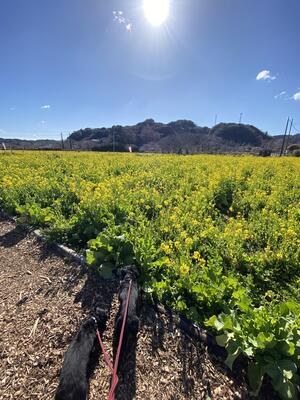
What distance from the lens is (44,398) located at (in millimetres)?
2074

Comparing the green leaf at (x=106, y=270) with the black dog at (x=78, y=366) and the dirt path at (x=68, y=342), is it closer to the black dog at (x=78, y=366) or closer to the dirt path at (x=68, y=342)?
the dirt path at (x=68, y=342)

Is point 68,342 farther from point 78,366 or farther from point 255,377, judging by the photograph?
point 255,377

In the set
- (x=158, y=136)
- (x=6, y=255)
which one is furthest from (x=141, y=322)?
(x=158, y=136)

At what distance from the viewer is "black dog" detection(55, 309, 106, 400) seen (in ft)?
6.22

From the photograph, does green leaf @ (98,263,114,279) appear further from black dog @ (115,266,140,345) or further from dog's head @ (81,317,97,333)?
dog's head @ (81,317,97,333)

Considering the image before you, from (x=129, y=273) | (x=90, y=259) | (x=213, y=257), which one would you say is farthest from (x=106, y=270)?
(x=213, y=257)

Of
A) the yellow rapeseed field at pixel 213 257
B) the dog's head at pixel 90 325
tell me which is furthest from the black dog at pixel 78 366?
the yellow rapeseed field at pixel 213 257

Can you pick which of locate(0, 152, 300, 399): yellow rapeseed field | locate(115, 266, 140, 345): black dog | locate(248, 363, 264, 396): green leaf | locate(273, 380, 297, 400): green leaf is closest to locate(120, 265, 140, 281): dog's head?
locate(115, 266, 140, 345): black dog

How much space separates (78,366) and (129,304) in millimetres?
717

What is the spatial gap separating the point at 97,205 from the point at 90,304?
2429mm

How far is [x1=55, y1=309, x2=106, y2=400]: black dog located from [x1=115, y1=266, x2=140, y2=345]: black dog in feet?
0.89

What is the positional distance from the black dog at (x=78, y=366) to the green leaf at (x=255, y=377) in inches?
55.4

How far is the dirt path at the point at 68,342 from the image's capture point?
215 cm

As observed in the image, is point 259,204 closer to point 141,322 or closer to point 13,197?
point 141,322
